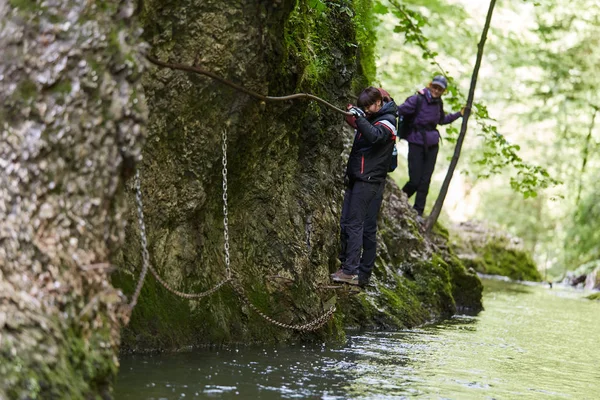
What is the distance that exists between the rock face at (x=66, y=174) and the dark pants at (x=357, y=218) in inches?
164

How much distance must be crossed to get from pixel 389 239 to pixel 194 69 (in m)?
6.23

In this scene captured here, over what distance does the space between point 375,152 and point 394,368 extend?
2446 millimetres

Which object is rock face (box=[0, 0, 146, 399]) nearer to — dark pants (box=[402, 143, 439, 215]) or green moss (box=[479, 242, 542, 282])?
dark pants (box=[402, 143, 439, 215])

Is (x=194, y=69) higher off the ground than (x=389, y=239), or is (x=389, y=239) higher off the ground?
(x=194, y=69)

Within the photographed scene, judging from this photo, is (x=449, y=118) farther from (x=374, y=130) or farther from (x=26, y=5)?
(x=26, y=5)

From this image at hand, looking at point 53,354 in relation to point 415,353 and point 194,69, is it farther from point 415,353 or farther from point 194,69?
point 415,353

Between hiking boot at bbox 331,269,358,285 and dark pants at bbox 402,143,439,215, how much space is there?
4.23 metres

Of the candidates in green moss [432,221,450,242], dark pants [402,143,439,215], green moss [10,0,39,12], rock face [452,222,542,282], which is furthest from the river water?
rock face [452,222,542,282]

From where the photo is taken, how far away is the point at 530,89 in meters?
23.7

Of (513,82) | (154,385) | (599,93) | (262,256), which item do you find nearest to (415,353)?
(262,256)

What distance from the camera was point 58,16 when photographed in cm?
441

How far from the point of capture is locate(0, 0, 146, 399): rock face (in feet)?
13.8

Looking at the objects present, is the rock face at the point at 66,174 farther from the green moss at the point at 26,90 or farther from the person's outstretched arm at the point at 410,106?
the person's outstretched arm at the point at 410,106

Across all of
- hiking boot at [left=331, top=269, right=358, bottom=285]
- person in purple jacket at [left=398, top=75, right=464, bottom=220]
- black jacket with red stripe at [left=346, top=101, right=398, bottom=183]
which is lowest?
hiking boot at [left=331, top=269, right=358, bottom=285]
